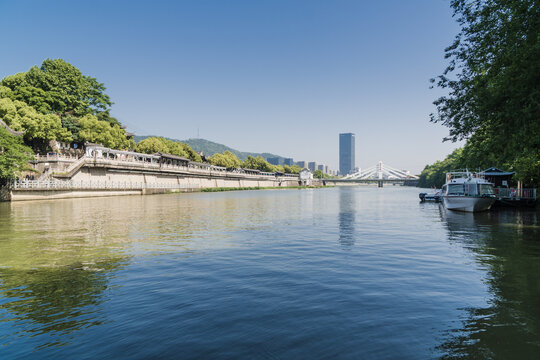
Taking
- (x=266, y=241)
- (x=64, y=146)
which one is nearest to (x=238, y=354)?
(x=266, y=241)

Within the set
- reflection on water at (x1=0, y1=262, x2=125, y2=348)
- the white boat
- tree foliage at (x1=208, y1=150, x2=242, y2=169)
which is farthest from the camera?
tree foliage at (x1=208, y1=150, x2=242, y2=169)

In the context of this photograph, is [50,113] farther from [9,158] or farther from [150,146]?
[150,146]

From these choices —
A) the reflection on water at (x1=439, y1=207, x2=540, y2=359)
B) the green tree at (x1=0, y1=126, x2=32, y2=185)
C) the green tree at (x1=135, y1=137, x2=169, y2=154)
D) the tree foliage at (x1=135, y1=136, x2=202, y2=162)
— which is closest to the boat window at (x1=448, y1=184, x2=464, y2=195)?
the reflection on water at (x1=439, y1=207, x2=540, y2=359)

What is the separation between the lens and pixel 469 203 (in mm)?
35719

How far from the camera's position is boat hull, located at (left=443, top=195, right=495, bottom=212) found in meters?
35.2

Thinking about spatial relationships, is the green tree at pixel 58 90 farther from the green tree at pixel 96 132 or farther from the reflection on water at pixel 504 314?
the reflection on water at pixel 504 314

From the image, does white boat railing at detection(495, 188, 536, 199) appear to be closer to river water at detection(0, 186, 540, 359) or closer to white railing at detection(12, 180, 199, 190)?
river water at detection(0, 186, 540, 359)

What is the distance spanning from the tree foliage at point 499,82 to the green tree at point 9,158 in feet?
169

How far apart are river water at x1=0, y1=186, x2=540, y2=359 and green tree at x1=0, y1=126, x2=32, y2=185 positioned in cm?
3446

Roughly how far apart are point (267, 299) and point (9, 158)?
1980 inches

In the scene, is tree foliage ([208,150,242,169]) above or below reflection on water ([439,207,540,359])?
above

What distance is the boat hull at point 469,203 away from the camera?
116 feet

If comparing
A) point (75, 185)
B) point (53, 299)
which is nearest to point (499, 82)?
point (53, 299)

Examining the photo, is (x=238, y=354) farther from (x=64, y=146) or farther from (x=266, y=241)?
(x=64, y=146)
